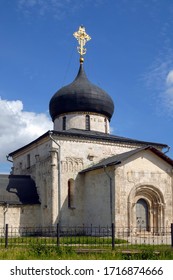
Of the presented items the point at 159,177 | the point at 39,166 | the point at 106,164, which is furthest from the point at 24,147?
the point at 159,177

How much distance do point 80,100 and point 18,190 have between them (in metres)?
6.41

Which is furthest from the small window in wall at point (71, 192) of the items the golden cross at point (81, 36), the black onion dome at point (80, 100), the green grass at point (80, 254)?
the green grass at point (80, 254)

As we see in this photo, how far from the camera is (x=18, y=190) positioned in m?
23.4

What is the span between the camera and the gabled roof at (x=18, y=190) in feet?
74.3

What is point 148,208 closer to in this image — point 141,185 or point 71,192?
point 141,185

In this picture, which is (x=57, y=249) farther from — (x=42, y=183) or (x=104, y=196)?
(x=42, y=183)

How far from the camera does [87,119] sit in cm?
2539

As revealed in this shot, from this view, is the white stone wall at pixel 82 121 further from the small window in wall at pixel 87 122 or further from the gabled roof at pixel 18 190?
the gabled roof at pixel 18 190

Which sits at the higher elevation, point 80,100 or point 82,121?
point 80,100

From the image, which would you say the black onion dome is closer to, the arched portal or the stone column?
the stone column

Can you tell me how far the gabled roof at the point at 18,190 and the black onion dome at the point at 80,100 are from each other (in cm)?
463

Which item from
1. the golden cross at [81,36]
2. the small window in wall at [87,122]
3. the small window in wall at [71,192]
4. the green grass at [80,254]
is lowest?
the green grass at [80,254]

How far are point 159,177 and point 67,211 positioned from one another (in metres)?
5.10

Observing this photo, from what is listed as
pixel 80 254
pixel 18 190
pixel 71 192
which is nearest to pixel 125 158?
pixel 71 192
